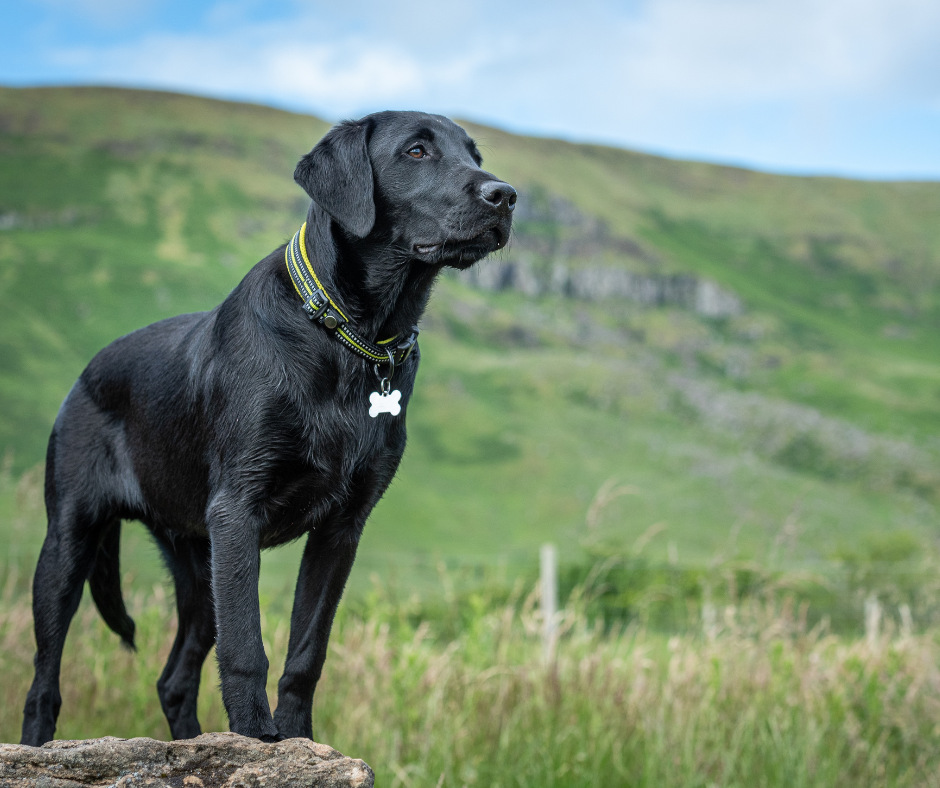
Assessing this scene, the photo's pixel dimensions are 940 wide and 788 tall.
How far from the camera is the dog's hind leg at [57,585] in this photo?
2.99 metres

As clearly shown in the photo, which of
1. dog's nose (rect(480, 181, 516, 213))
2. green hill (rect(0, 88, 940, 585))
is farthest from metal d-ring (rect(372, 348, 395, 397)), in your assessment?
green hill (rect(0, 88, 940, 585))

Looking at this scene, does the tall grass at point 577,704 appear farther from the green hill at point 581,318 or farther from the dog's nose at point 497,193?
the green hill at point 581,318

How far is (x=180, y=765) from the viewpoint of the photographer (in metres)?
2.06

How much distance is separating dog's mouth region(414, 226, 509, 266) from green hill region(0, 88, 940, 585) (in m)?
17.7

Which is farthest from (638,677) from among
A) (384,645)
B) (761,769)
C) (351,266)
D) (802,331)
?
(802,331)

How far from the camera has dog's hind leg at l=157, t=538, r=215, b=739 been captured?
3186 mm

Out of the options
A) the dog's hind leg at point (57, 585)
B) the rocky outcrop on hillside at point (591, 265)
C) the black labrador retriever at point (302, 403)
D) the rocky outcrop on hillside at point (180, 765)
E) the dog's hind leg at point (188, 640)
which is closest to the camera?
the rocky outcrop on hillside at point (180, 765)

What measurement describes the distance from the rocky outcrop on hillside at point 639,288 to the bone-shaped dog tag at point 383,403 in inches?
1842

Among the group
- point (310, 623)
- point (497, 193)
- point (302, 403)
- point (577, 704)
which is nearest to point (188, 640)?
point (310, 623)

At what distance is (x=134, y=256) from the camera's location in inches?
1428

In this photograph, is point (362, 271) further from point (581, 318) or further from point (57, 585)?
point (581, 318)

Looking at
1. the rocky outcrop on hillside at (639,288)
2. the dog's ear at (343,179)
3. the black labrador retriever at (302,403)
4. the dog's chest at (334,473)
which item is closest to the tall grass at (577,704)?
the black labrador retriever at (302,403)

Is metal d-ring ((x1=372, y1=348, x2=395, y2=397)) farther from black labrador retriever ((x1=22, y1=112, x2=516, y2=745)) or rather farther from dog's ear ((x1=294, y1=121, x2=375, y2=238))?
dog's ear ((x1=294, y1=121, x2=375, y2=238))

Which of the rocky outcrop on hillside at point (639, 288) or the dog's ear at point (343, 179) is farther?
the rocky outcrop on hillside at point (639, 288)
